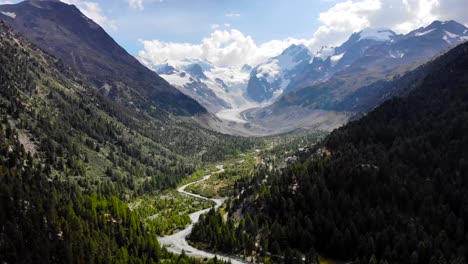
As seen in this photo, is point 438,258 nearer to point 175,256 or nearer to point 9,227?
point 175,256

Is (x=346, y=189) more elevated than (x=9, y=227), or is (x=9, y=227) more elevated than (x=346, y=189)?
(x=346, y=189)

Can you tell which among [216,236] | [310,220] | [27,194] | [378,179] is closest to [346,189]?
[378,179]

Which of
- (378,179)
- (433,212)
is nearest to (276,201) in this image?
(378,179)

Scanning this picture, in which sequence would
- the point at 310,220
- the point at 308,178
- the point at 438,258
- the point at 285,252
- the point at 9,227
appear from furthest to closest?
the point at 308,178
the point at 310,220
the point at 285,252
the point at 438,258
the point at 9,227

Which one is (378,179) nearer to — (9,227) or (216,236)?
(216,236)

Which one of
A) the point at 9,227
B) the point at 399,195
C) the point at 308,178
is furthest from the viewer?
the point at 308,178

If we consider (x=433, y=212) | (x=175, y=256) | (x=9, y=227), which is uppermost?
(x=433, y=212)

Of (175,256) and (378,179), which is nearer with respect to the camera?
(175,256)

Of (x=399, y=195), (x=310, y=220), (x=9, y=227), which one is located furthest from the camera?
(x=399, y=195)

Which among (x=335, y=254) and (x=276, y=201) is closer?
(x=335, y=254)
